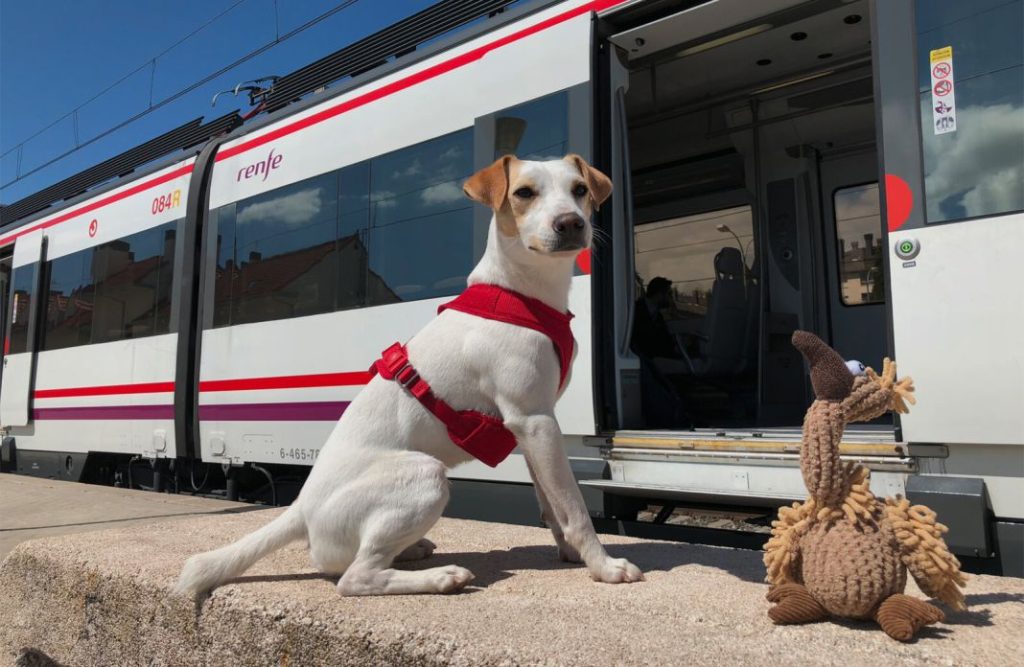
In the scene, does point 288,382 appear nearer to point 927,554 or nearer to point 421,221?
point 421,221

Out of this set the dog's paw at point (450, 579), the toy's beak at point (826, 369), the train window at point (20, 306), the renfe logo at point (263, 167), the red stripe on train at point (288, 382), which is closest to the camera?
the toy's beak at point (826, 369)

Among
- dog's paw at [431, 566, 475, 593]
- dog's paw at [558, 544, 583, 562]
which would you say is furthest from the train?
dog's paw at [431, 566, 475, 593]

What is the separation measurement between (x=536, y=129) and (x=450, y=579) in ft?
9.30

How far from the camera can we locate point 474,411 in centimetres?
188

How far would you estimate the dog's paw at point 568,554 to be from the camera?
6.77ft

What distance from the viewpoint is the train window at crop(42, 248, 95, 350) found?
7.14 metres

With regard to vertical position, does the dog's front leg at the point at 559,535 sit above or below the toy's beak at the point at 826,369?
below

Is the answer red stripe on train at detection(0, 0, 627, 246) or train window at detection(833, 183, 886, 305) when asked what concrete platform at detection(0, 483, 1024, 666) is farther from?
train window at detection(833, 183, 886, 305)

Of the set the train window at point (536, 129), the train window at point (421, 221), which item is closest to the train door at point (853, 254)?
the train window at point (536, 129)

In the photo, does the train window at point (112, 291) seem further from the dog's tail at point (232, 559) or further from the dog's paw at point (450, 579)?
the dog's paw at point (450, 579)

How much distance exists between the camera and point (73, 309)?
7.36 meters

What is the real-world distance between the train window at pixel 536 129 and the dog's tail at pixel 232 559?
8.48ft

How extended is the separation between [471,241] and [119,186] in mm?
4868

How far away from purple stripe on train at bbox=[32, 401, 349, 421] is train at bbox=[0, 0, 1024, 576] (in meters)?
0.03
